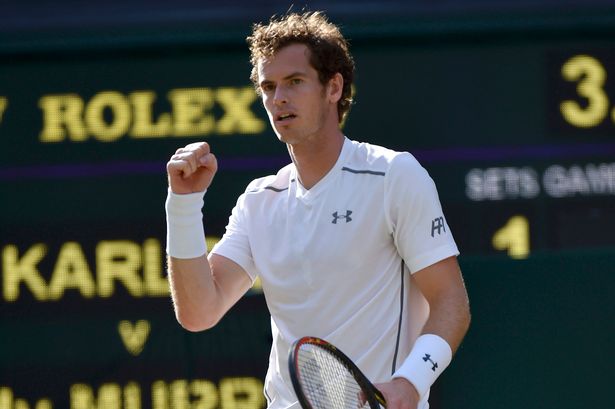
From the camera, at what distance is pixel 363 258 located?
312 centimetres

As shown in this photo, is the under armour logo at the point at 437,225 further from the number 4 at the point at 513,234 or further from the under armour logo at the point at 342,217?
the number 4 at the point at 513,234

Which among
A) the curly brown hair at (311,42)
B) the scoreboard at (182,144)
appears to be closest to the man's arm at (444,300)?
the curly brown hair at (311,42)

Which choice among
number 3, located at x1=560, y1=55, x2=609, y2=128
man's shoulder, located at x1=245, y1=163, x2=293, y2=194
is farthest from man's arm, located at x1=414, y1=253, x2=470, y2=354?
number 3, located at x1=560, y1=55, x2=609, y2=128

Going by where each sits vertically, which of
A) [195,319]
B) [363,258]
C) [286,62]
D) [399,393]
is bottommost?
[399,393]

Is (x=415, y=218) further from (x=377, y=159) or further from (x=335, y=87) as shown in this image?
(x=335, y=87)

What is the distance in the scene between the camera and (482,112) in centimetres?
476

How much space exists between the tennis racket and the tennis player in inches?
5.6

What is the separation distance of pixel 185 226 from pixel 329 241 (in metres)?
0.33

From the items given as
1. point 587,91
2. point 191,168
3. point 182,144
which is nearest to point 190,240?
point 191,168

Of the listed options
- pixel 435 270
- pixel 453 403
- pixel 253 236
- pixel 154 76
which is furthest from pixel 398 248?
pixel 154 76

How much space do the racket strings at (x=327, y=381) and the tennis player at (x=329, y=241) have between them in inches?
5.6

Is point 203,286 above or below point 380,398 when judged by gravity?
above

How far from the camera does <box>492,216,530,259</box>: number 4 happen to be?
4723mm

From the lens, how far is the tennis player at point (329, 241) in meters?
3.09
